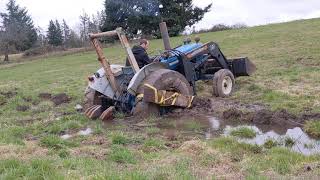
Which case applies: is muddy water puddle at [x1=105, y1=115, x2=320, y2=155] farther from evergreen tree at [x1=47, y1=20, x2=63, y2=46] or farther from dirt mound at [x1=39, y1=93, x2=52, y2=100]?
evergreen tree at [x1=47, y1=20, x2=63, y2=46]

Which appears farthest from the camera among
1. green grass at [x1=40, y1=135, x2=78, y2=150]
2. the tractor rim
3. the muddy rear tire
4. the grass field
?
the tractor rim

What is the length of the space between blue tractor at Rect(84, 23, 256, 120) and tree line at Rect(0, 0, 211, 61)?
470cm

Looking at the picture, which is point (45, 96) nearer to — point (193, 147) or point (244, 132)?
point (244, 132)

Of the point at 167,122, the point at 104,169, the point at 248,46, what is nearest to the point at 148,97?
the point at 167,122

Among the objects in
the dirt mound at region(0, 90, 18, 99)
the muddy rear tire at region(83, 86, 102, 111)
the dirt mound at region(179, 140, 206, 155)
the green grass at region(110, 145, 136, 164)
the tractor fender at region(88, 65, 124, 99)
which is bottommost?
the dirt mound at region(0, 90, 18, 99)

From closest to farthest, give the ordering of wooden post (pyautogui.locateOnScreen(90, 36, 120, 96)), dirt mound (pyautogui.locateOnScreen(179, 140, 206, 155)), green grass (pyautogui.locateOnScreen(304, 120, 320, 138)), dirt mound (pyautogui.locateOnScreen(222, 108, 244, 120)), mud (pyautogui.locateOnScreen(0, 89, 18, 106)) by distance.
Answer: dirt mound (pyautogui.locateOnScreen(179, 140, 206, 155)) < green grass (pyautogui.locateOnScreen(304, 120, 320, 138)) < dirt mound (pyautogui.locateOnScreen(222, 108, 244, 120)) < wooden post (pyautogui.locateOnScreen(90, 36, 120, 96)) < mud (pyautogui.locateOnScreen(0, 89, 18, 106))

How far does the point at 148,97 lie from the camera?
10.9 meters

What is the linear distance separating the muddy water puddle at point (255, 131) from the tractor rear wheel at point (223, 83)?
252 cm

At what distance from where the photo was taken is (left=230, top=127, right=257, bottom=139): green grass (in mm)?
8988

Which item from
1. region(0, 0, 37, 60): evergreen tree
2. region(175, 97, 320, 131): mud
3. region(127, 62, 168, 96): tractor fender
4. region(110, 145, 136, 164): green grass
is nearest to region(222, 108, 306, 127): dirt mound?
region(175, 97, 320, 131): mud

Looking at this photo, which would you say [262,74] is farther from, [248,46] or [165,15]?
[165,15]

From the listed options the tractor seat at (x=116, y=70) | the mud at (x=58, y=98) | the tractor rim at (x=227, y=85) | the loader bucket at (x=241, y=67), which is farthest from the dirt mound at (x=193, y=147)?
the mud at (x=58, y=98)

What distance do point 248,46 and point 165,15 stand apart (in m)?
17.2

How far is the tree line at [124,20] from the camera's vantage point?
68.4 ft
